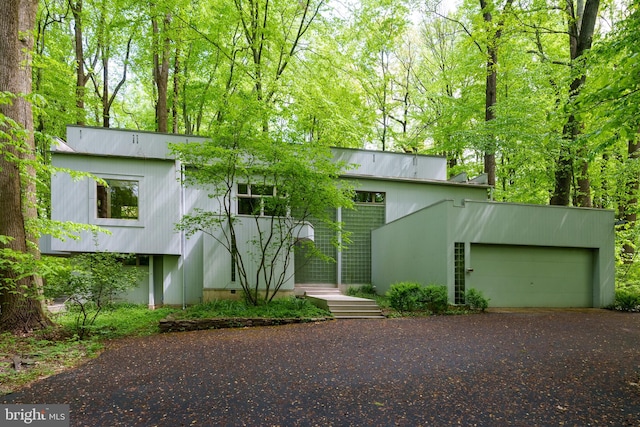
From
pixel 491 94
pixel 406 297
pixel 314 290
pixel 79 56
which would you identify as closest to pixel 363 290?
pixel 314 290

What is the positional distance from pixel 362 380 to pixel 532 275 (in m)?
9.06

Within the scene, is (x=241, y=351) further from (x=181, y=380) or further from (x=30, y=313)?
(x=30, y=313)

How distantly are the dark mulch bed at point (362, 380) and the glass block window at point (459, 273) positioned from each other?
2873mm

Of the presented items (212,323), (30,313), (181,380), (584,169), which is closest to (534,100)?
(584,169)

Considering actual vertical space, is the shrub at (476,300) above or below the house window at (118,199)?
below

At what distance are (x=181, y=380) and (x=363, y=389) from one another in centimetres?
229

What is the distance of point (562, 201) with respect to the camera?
1286cm

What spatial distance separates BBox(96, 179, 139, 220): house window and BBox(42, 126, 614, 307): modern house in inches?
1.1

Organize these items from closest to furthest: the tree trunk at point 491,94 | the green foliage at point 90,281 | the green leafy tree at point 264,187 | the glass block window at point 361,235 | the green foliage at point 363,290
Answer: the green foliage at point 90,281, the green leafy tree at point 264,187, the tree trunk at point 491,94, the green foliage at point 363,290, the glass block window at point 361,235

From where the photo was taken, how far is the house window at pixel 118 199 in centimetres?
1133

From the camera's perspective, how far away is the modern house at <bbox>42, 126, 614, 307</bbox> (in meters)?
10.9

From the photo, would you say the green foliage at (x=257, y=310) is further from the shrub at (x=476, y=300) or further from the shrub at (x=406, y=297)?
the shrub at (x=476, y=300)

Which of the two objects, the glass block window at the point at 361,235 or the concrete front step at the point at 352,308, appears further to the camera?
the glass block window at the point at 361,235

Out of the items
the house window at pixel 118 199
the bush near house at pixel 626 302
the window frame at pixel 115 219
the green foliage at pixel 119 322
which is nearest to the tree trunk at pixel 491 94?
the bush near house at pixel 626 302
